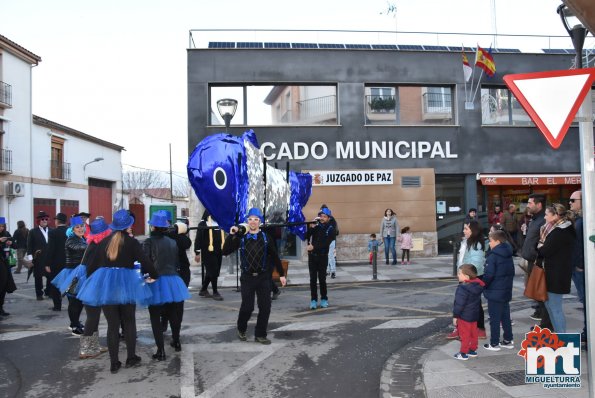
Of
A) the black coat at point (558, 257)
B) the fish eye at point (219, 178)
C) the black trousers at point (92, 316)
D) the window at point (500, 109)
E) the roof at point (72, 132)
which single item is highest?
the roof at point (72, 132)

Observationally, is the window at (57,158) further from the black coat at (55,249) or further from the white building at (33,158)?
the black coat at (55,249)

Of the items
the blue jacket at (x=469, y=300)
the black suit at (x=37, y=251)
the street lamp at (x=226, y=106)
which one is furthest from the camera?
the street lamp at (x=226, y=106)

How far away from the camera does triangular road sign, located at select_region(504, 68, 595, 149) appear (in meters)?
3.16

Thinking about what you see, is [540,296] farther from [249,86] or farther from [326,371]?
[249,86]

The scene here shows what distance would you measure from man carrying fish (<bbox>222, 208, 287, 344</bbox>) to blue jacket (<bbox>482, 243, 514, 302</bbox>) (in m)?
2.54

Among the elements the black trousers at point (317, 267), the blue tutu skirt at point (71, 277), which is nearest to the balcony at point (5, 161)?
the blue tutu skirt at point (71, 277)

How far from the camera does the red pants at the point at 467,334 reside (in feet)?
16.7

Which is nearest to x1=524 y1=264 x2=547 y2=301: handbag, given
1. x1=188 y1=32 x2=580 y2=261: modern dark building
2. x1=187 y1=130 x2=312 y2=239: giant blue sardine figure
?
x1=187 y1=130 x2=312 y2=239: giant blue sardine figure

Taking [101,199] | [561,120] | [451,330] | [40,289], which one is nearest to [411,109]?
[451,330]

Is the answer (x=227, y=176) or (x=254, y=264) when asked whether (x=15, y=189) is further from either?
(x=254, y=264)

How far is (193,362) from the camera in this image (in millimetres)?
5324

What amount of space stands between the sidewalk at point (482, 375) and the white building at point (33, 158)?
22829 mm

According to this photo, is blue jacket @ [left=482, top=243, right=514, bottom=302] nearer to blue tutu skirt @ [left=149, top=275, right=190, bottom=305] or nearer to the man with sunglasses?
blue tutu skirt @ [left=149, top=275, right=190, bottom=305]

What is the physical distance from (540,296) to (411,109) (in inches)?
468
